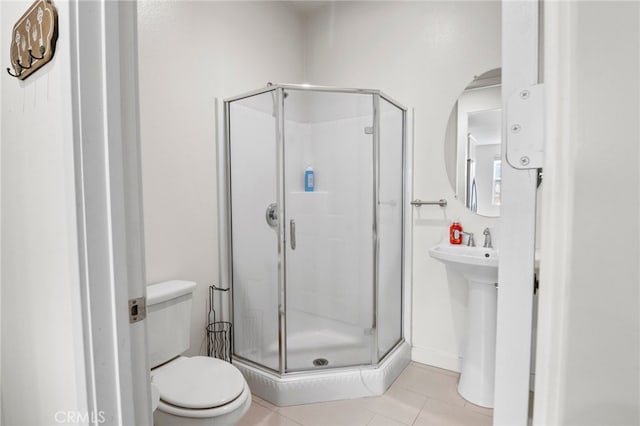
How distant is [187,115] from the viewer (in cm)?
200

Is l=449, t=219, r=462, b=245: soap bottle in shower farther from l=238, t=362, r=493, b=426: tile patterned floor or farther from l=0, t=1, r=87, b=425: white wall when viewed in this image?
l=0, t=1, r=87, b=425: white wall

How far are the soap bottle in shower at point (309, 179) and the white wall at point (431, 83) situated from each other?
72cm

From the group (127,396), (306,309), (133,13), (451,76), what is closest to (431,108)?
(451,76)

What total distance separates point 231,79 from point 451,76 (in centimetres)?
144

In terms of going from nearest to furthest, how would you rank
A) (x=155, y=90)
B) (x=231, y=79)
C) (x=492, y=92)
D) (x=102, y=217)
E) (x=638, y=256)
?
1. (x=638, y=256)
2. (x=102, y=217)
3. (x=155, y=90)
4. (x=492, y=92)
5. (x=231, y=79)

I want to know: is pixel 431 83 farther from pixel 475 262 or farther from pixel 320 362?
pixel 320 362

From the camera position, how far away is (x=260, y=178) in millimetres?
2117

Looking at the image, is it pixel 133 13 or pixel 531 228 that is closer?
pixel 531 228

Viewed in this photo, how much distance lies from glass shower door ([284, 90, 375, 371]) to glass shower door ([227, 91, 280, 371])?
0.31 feet

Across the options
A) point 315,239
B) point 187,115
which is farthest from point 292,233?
point 187,115

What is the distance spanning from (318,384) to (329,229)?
97 cm

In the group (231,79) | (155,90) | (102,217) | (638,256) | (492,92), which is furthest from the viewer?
(231,79)

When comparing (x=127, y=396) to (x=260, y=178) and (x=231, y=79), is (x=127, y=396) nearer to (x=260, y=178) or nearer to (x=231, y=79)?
(x=260, y=178)

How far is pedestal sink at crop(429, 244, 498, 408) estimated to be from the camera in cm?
188
